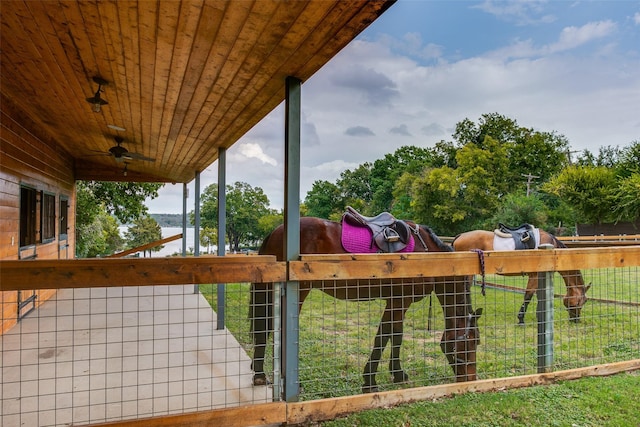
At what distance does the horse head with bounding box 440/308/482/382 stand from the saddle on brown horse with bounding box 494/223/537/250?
3.26 m

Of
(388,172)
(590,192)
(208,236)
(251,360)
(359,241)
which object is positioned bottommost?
(251,360)

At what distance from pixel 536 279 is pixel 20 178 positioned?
665 centimetres

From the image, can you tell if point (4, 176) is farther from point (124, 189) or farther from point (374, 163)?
point (374, 163)

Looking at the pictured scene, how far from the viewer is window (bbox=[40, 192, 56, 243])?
224 inches

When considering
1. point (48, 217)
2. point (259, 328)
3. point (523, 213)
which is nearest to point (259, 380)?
point (259, 328)

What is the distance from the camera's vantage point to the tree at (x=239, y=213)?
3938 centimetres

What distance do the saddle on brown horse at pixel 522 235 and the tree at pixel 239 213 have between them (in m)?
33.7

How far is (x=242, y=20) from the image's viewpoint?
1.94 meters

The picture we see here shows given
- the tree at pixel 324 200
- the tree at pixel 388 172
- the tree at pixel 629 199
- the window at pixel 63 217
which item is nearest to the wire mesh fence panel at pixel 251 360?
the window at pixel 63 217

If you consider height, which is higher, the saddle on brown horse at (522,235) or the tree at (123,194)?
the tree at (123,194)

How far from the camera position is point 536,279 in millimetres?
5363

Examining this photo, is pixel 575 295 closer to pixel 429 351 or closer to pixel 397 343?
pixel 429 351

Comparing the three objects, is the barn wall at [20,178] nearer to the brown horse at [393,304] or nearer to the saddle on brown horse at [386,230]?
the brown horse at [393,304]

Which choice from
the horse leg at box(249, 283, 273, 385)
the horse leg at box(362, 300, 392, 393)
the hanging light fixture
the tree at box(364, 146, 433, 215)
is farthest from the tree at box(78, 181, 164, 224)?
the tree at box(364, 146, 433, 215)
